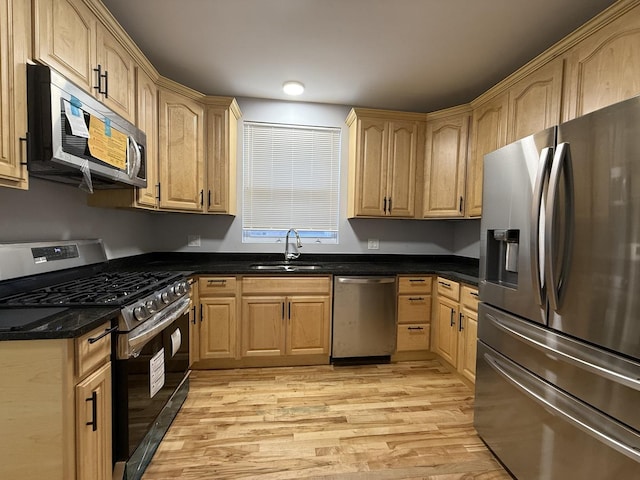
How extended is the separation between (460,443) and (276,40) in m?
2.92

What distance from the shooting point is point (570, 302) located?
1.16 m

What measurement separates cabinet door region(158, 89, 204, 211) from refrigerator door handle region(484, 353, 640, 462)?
2.63m

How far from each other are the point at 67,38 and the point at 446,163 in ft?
9.50

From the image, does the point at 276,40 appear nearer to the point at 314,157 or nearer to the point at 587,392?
the point at 314,157

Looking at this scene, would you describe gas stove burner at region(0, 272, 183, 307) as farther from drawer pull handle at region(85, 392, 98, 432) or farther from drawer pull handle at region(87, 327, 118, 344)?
drawer pull handle at region(85, 392, 98, 432)

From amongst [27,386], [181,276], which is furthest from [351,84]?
[27,386]

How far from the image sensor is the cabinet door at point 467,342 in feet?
7.23

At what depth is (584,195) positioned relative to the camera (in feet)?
3.63

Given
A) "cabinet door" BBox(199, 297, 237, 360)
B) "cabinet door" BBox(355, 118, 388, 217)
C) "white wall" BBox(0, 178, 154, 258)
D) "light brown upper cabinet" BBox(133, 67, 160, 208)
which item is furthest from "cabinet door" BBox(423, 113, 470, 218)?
"white wall" BBox(0, 178, 154, 258)

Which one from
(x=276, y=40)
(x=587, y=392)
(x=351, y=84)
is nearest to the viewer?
(x=587, y=392)

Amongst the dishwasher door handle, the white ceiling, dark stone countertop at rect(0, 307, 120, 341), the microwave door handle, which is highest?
the white ceiling

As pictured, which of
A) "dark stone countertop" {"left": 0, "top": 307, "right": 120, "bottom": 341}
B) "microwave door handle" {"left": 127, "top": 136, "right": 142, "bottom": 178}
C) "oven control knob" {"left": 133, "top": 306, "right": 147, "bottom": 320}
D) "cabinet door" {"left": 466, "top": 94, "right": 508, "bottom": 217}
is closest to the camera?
"dark stone countertop" {"left": 0, "top": 307, "right": 120, "bottom": 341}

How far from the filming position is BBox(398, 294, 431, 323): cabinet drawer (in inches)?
106

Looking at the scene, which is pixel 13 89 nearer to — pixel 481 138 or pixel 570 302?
A: pixel 570 302
